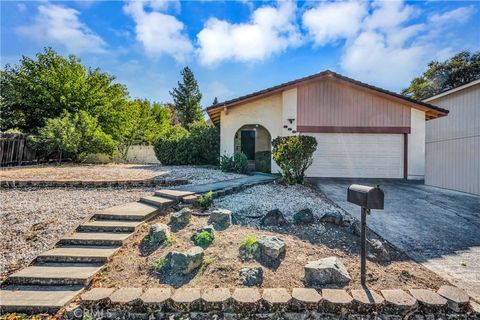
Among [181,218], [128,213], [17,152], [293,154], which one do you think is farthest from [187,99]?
[181,218]

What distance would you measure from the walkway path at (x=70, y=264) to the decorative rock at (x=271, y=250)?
6.33ft

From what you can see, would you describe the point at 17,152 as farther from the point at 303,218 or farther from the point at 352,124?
the point at 352,124

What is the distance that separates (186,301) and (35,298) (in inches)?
62.6

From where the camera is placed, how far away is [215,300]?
2369 mm

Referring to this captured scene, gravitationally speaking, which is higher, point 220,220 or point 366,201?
point 366,201

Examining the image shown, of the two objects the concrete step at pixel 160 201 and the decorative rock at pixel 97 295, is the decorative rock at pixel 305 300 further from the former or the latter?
the concrete step at pixel 160 201

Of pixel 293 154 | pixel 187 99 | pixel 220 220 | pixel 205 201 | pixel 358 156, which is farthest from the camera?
pixel 187 99

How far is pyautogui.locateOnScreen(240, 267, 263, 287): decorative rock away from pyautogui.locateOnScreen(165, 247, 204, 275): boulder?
538 mm

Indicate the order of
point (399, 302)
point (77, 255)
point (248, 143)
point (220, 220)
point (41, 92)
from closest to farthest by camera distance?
point (399, 302), point (77, 255), point (220, 220), point (41, 92), point (248, 143)

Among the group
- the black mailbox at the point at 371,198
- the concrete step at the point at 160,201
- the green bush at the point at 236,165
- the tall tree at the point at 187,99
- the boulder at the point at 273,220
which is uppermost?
the tall tree at the point at 187,99

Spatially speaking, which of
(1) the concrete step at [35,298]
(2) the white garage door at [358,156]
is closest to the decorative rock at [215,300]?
(1) the concrete step at [35,298]

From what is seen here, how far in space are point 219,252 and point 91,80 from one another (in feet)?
55.5

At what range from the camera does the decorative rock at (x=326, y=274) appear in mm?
2648

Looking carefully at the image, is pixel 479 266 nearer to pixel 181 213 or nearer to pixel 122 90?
pixel 181 213
